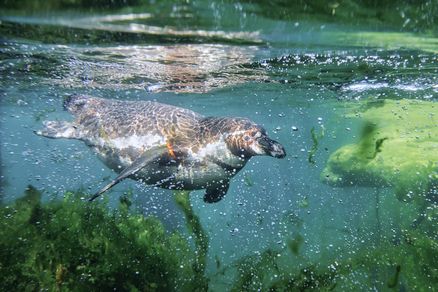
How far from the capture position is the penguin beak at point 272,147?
21.4 ft

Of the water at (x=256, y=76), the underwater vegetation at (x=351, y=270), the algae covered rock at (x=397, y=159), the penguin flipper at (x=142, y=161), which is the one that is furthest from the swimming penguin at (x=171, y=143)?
the algae covered rock at (x=397, y=159)

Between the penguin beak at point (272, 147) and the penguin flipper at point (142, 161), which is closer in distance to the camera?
the penguin beak at point (272, 147)

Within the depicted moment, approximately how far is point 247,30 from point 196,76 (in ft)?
20.0

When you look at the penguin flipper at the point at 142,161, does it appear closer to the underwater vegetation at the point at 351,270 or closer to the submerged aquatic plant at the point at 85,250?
the submerged aquatic plant at the point at 85,250

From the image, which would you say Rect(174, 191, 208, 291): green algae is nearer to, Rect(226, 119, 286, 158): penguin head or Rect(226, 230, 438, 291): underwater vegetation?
Rect(226, 230, 438, 291): underwater vegetation

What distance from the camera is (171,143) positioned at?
805cm

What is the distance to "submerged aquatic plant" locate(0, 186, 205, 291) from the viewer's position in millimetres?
6797

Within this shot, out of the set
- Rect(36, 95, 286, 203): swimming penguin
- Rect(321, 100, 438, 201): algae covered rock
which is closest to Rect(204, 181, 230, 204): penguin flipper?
Rect(36, 95, 286, 203): swimming penguin

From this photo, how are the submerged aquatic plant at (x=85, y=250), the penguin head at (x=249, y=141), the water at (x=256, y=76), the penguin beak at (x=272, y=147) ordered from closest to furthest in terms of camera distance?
the penguin beak at (x=272, y=147), the submerged aquatic plant at (x=85, y=250), the penguin head at (x=249, y=141), the water at (x=256, y=76)

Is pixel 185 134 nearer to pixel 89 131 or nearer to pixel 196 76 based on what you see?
pixel 89 131

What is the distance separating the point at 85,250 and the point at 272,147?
4.20 meters

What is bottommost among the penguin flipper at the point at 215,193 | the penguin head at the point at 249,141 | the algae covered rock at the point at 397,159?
the algae covered rock at the point at 397,159

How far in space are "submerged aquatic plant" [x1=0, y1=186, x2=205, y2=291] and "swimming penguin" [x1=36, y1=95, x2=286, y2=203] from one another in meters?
1.26

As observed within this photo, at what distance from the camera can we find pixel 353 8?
6586 millimetres
